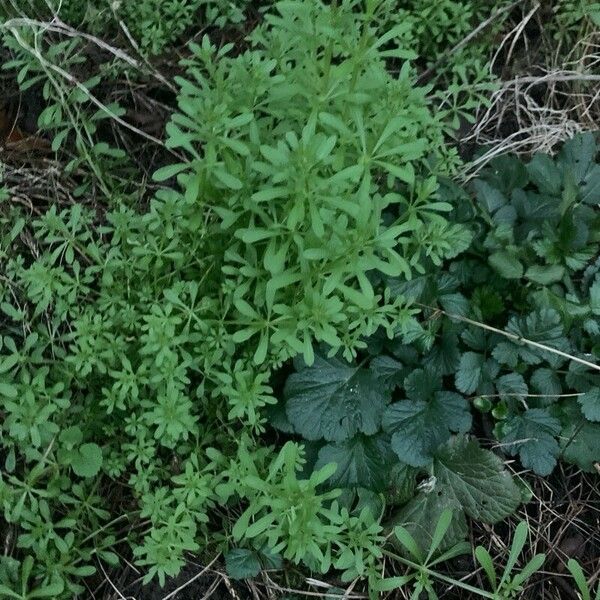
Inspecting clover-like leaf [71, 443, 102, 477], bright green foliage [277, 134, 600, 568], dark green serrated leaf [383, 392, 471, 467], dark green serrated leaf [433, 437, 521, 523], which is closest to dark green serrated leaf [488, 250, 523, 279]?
bright green foliage [277, 134, 600, 568]

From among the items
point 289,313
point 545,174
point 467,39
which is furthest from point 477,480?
point 467,39

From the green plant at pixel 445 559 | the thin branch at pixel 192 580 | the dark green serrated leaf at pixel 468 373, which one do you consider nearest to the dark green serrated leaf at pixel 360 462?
the green plant at pixel 445 559

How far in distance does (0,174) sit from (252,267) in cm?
85

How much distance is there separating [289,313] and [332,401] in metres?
0.47

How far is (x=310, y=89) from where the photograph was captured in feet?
4.89

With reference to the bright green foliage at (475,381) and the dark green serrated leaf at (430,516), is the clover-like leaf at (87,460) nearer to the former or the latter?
the bright green foliage at (475,381)

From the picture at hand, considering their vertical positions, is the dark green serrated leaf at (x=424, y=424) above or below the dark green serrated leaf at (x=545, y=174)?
below

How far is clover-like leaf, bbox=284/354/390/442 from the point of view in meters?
1.97

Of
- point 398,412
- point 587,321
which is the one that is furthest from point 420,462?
point 587,321

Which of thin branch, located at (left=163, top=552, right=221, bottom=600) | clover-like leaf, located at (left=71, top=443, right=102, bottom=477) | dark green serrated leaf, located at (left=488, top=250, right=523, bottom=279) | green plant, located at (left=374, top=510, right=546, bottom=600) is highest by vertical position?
clover-like leaf, located at (left=71, top=443, right=102, bottom=477)

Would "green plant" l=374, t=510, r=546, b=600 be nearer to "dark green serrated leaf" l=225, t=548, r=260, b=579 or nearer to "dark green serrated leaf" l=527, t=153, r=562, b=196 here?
"dark green serrated leaf" l=225, t=548, r=260, b=579

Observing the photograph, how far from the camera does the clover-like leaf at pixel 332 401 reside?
1.97 m

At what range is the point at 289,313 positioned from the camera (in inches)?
63.4

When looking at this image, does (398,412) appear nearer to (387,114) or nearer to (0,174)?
(387,114)
